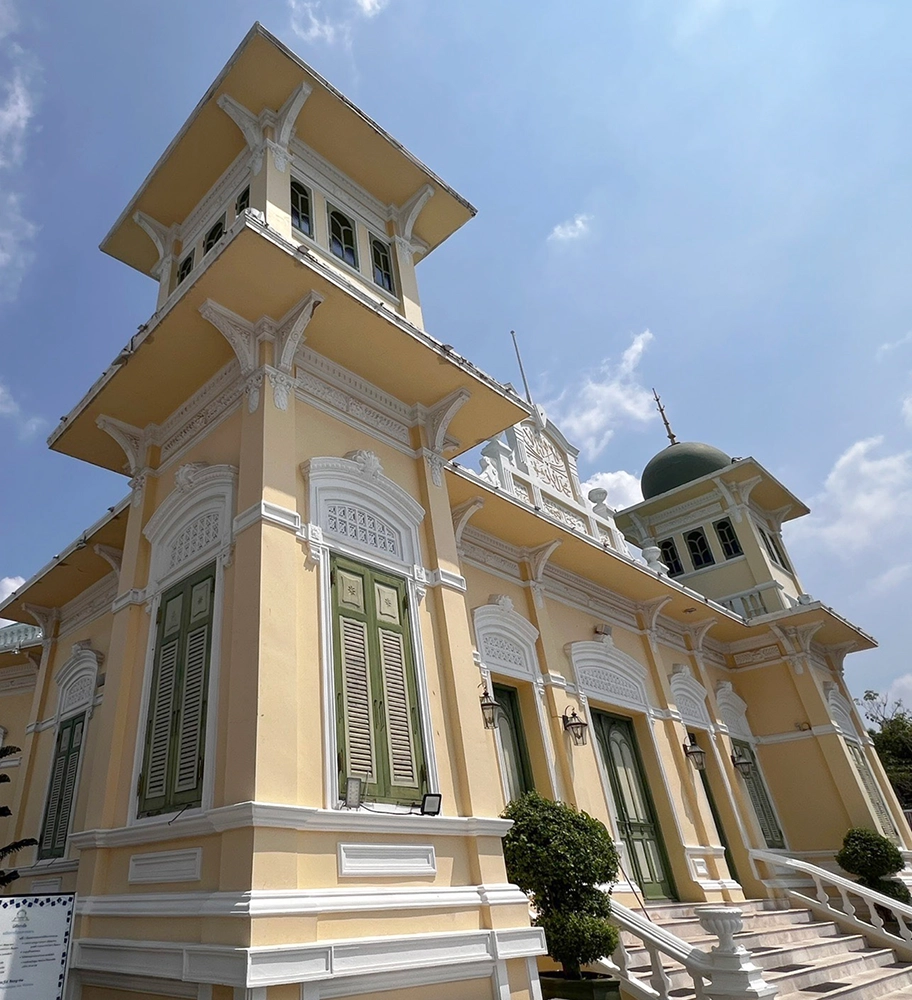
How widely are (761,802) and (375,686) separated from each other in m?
10.6

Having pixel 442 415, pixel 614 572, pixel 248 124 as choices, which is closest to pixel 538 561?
pixel 614 572

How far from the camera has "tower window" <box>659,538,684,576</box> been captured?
16891 millimetres

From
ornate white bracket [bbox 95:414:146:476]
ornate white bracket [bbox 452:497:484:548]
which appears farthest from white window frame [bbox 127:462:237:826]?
ornate white bracket [bbox 452:497:484:548]

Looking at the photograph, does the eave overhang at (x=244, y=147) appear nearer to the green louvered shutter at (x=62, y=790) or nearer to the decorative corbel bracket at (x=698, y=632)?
the green louvered shutter at (x=62, y=790)

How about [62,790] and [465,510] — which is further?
[62,790]

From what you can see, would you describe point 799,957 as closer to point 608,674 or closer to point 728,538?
point 608,674

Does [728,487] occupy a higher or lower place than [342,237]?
higher

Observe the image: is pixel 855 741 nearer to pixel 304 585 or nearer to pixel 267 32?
pixel 304 585

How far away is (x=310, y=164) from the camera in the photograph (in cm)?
805

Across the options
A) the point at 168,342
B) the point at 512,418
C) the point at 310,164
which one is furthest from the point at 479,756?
the point at 310,164

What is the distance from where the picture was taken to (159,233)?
28.6ft

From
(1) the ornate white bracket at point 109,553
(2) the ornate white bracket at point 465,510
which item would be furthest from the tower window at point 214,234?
(2) the ornate white bracket at point 465,510

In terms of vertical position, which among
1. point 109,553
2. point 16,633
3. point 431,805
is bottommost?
point 431,805

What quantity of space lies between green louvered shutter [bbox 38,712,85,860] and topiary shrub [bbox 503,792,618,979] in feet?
18.7
